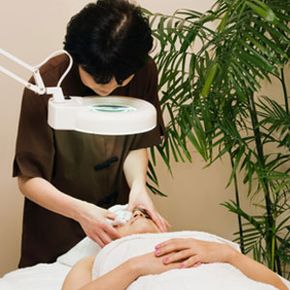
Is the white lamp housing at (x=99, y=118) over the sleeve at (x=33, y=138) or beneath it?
over

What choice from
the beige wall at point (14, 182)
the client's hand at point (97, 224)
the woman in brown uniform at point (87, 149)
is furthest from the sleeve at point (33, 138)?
the beige wall at point (14, 182)

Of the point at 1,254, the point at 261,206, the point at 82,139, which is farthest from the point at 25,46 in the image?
the point at 261,206

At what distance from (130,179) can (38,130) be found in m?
0.38

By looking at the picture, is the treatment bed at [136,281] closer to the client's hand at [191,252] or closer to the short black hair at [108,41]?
the client's hand at [191,252]

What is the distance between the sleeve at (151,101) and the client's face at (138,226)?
0.29m

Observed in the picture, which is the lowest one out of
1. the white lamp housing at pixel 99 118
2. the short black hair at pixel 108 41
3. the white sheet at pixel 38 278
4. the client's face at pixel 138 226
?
the white sheet at pixel 38 278

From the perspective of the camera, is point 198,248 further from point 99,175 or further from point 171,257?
point 99,175

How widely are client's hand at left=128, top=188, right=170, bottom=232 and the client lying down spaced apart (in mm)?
115

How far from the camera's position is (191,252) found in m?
1.32

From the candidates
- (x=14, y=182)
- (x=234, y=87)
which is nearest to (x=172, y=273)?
(x=234, y=87)

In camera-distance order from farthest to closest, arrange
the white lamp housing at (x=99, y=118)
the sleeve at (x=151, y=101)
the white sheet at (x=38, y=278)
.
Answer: the sleeve at (x=151, y=101) < the white sheet at (x=38, y=278) < the white lamp housing at (x=99, y=118)

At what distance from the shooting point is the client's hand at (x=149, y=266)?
4.27ft

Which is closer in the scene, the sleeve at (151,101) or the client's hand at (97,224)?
the client's hand at (97,224)

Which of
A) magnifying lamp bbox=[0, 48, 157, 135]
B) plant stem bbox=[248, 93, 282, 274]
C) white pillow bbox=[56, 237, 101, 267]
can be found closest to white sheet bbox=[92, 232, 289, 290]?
white pillow bbox=[56, 237, 101, 267]
